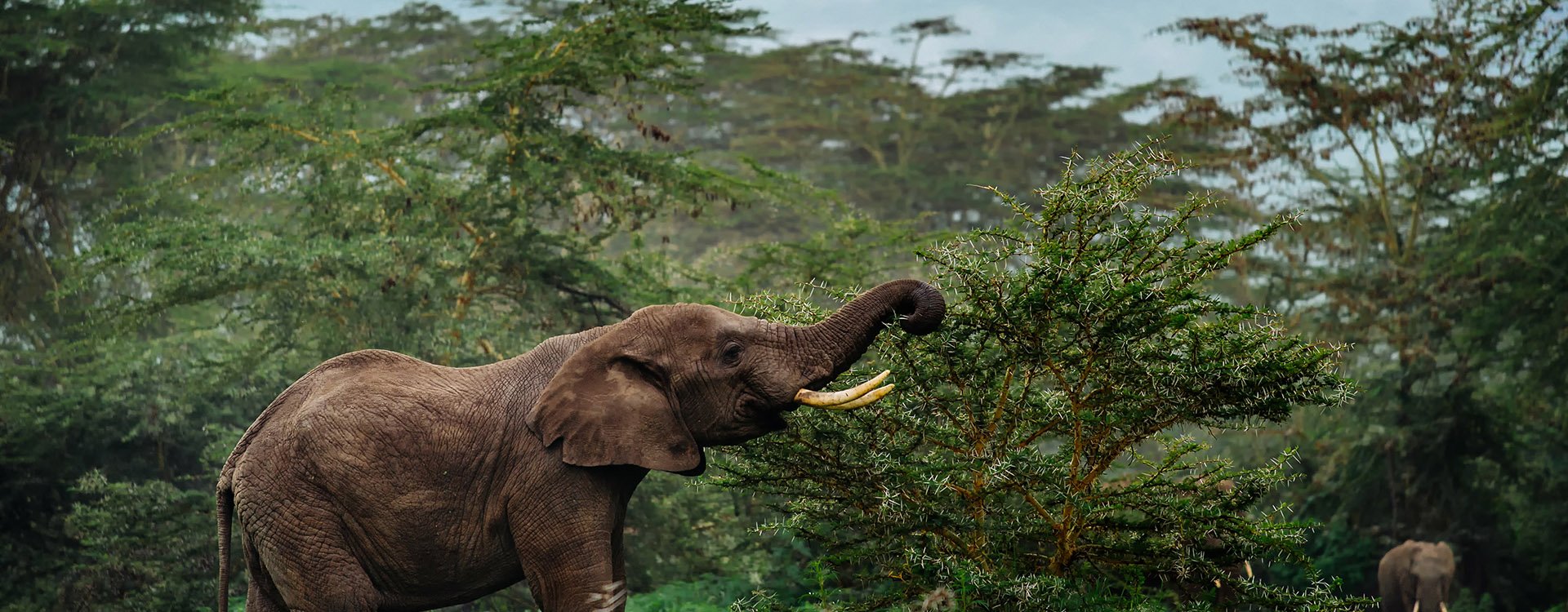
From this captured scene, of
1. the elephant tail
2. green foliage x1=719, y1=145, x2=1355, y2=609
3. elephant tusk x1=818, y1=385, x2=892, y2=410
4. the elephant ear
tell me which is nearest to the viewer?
elephant tusk x1=818, y1=385, x2=892, y2=410

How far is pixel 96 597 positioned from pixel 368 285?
4.09 m

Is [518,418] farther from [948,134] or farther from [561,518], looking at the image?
[948,134]

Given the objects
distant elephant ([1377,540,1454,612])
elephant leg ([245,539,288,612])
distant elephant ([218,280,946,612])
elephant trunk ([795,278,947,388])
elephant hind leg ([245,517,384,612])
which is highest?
elephant trunk ([795,278,947,388])

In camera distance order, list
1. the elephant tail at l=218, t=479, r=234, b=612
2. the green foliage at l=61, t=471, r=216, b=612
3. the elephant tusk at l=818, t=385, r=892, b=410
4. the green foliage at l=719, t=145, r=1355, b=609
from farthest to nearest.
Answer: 1. the green foliage at l=61, t=471, r=216, b=612
2. the elephant tail at l=218, t=479, r=234, b=612
3. the green foliage at l=719, t=145, r=1355, b=609
4. the elephant tusk at l=818, t=385, r=892, b=410

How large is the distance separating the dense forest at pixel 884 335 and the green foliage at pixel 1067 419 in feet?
0.09

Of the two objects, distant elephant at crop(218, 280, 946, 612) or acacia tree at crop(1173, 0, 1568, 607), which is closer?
distant elephant at crop(218, 280, 946, 612)

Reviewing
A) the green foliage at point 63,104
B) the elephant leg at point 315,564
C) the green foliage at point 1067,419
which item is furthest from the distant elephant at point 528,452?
the green foliage at point 63,104

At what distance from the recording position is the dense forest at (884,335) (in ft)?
25.2

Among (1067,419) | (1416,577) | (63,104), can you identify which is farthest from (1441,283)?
(63,104)

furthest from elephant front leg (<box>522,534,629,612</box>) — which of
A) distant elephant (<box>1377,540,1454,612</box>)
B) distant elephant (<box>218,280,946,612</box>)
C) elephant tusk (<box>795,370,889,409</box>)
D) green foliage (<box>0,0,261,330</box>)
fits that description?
green foliage (<box>0,0,261,330</box>)

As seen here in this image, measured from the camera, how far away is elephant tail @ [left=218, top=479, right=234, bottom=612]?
7.62m

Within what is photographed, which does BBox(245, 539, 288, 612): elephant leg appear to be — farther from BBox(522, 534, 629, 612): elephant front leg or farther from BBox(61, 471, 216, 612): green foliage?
BBox(61, 471, 216, 612): green foliage

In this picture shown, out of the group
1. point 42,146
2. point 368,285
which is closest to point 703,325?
point 368,285

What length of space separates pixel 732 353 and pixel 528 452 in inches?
41.6
